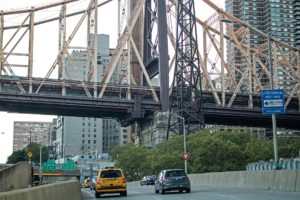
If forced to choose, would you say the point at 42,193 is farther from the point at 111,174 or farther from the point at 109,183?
the point at 111,174

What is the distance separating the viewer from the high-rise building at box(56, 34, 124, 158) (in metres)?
166

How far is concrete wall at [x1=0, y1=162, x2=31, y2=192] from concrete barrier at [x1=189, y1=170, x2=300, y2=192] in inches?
584

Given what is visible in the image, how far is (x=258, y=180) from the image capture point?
35312 mm

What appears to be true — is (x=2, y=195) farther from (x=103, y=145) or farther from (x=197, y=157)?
(x=103, y=145)

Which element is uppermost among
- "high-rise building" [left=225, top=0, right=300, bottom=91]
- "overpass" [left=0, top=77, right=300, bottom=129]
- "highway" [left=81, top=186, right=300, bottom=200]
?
"high-rise building" [left=225, top=0, right=300, bottom=91]

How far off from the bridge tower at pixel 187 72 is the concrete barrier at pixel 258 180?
38.4 metres

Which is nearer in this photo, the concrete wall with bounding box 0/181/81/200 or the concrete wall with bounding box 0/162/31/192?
the concrete wall with bounding box 0/181/81/200

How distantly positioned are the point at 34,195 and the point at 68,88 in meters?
86.7

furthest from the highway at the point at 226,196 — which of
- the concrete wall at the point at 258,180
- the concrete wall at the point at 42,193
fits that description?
the concrete wall at the point at 42,193

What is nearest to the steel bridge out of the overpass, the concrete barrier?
the overpass

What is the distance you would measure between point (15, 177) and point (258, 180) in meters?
15.9

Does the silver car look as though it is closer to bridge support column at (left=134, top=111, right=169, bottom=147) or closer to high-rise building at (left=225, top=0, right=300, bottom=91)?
bridge support column at (left=134, top=111, right=169, bottom=147)

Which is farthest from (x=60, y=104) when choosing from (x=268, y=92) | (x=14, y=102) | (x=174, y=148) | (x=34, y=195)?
(x=34, y=195)

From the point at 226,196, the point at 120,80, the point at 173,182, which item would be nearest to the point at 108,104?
the point at 120,80
